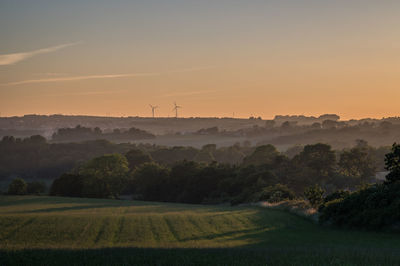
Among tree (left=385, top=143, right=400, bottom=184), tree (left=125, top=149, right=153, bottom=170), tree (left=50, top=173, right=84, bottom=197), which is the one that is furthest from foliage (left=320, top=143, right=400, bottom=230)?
tree (left=125, top=149, right=153, bottom=170)

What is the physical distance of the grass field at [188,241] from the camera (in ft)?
52.1

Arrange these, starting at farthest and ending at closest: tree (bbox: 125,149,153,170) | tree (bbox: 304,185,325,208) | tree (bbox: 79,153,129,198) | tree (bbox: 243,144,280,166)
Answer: tree (bbox: 125,149,153,170) → tree (bbox: 243,144,280,166) → tree (bbox: 79,153,129,198) → tree (bbox: 304,185,325,208)

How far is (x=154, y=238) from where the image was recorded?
31797 millimetres

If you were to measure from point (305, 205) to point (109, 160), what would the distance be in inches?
2368

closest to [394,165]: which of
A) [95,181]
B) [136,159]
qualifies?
[95,181]

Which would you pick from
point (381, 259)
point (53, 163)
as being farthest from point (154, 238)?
point (53, 163)

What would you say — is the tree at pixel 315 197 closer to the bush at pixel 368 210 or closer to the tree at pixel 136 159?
the bush at pixel 368 210

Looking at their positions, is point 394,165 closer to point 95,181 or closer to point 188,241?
point 188,241

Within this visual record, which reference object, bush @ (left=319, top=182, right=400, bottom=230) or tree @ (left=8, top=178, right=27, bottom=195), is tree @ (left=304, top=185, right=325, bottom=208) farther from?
tree @ (left=8, top=178, right=27, bottom=195)

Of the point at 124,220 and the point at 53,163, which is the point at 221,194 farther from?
the point at 53,163

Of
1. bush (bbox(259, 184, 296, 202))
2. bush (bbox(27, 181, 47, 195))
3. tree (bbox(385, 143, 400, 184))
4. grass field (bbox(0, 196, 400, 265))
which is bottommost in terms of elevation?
bush (bbox(27, 181, 47, 195))

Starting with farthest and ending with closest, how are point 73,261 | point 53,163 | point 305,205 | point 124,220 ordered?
point 53,163 < point 305,205 < point 124,220 < point 73,261

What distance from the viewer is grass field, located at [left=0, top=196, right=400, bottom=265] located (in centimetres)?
1588

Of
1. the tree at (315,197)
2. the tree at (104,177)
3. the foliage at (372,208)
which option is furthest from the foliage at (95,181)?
the foliage at (372,208)
